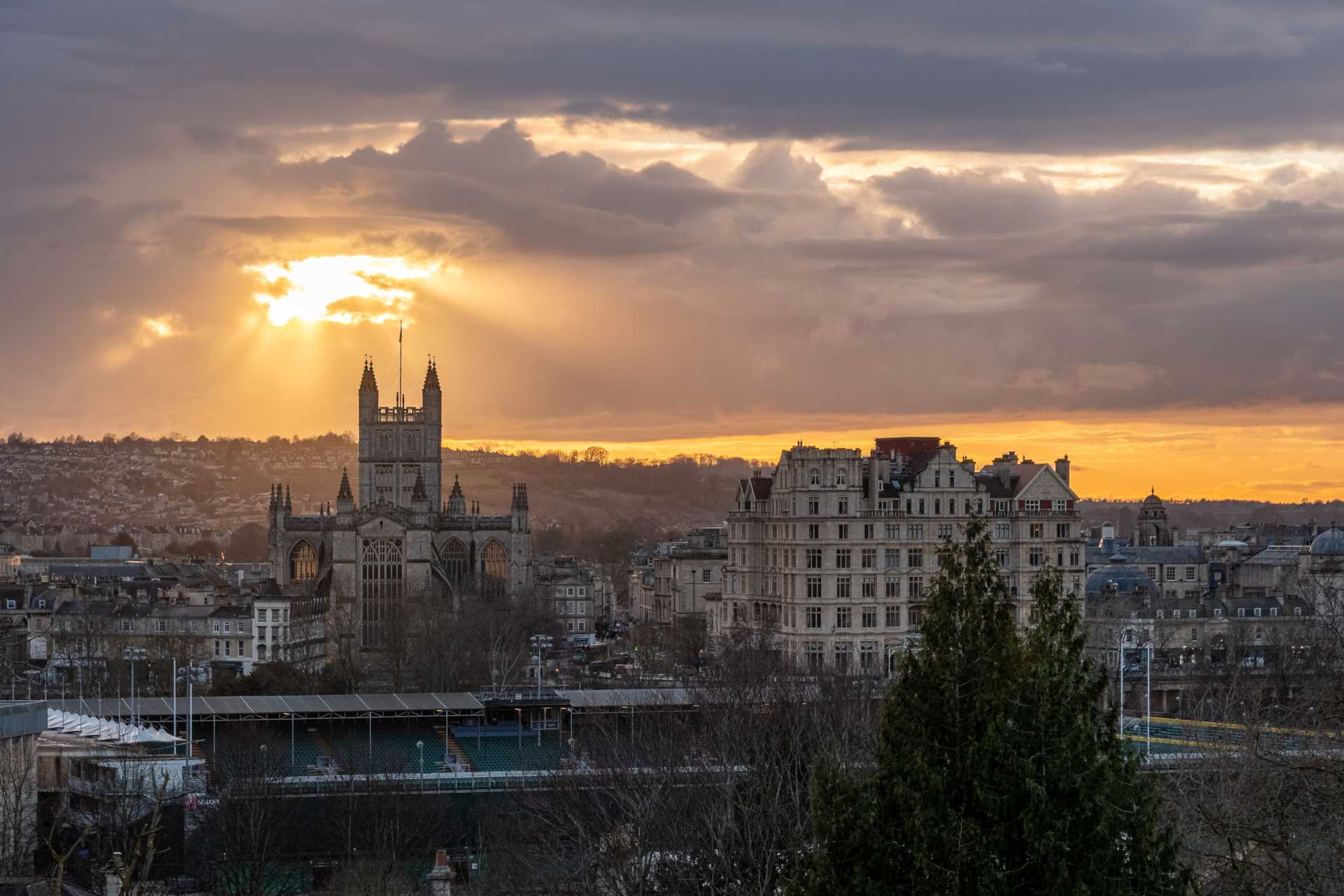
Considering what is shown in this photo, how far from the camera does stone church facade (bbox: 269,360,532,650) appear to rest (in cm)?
12606

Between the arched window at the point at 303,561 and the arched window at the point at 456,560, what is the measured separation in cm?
760

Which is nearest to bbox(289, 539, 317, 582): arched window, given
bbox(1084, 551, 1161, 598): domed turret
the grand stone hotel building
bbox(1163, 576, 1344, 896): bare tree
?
the grand stone hotel building

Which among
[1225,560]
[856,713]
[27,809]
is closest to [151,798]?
[27,809]

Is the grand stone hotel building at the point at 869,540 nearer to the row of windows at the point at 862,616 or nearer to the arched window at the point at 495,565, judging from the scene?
the row of windows at the point at 862,616

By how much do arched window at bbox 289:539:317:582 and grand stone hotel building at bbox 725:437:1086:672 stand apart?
1575 inches

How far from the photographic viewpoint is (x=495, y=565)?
460ft

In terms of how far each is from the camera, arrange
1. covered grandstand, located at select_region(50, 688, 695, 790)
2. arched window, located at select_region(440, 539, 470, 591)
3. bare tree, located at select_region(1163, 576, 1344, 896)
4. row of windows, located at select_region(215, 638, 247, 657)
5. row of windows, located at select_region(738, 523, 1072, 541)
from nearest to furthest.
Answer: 1. bare tree, located at select_region(1163, 576, 1344, 896)
2. covered grandstand, located at select_region(50, 688, 695, 790)
3. row of windows, located at select_region(738, 523, 1072, 541)
4. row of windows, located at select_region(215, 638, 247, 657)
5. arched window, located at select_region(440, 539, 470, 591)

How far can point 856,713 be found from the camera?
66.4 meters

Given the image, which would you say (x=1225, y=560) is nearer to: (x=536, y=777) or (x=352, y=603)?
(x=352, y=603)

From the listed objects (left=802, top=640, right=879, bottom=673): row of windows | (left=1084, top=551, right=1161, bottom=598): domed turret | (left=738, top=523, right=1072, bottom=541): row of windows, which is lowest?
(left=802, top=640, right=879, bottom=673): row of windows

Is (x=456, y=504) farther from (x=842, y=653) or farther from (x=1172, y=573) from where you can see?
(x=842, y=653)

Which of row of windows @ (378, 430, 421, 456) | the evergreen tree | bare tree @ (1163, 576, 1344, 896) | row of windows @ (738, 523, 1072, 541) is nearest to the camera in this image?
the evergreen tree

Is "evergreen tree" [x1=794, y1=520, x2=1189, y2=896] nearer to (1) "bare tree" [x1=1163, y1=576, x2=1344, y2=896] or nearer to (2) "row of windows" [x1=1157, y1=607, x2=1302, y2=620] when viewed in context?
(1) "bare tree" [x1=1163, y1=576, x2=1344, y2=896]

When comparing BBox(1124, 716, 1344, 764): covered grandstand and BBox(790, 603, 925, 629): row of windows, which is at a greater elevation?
BBox(790, 603, 925, 629): row of windows
